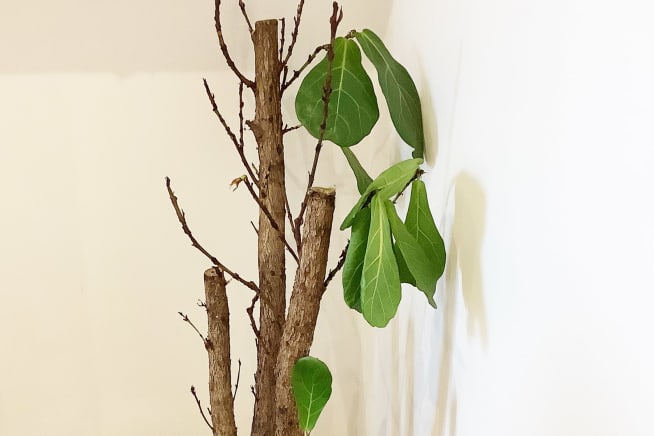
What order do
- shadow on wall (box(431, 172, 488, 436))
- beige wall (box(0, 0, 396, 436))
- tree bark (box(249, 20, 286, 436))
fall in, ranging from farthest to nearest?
beige wall (box(0, 0, 396, 436))
tree bark (box(249, 20, 286, 436))
shadow on wall (box(431, 172, 488, 436))

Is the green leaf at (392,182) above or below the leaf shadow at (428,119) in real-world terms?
below

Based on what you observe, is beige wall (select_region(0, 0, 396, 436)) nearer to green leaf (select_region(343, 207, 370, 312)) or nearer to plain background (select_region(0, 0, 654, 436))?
plain background (select_region(0, 0, 654, 436))

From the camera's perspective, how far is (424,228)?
90cm

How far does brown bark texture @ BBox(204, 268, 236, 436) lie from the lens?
1.02 meters

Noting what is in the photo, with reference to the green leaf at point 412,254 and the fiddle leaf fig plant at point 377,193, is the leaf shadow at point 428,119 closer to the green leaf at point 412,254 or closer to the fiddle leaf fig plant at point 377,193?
the fiddle leaf fig plant at point 377,193

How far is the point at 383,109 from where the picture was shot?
130 cm

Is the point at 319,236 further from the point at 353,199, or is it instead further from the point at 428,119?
the point at 353,199

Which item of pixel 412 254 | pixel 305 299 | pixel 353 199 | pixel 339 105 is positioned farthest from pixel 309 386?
pixel 353 199

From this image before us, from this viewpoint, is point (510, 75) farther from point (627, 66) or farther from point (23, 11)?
point (23, 11)

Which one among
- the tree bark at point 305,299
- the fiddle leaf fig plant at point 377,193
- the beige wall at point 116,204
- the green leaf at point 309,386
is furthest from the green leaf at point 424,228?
the beige wall at point 116,204

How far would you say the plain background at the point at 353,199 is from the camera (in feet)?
Answer: 1.79

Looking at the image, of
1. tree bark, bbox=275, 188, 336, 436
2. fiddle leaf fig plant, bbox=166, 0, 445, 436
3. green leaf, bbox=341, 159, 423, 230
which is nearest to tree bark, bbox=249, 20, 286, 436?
fiddle leaf fig plant, bbox=166, 0, 445, 436

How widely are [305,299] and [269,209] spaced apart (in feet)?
0.66

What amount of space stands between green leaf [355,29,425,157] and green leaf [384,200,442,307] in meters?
0.19
